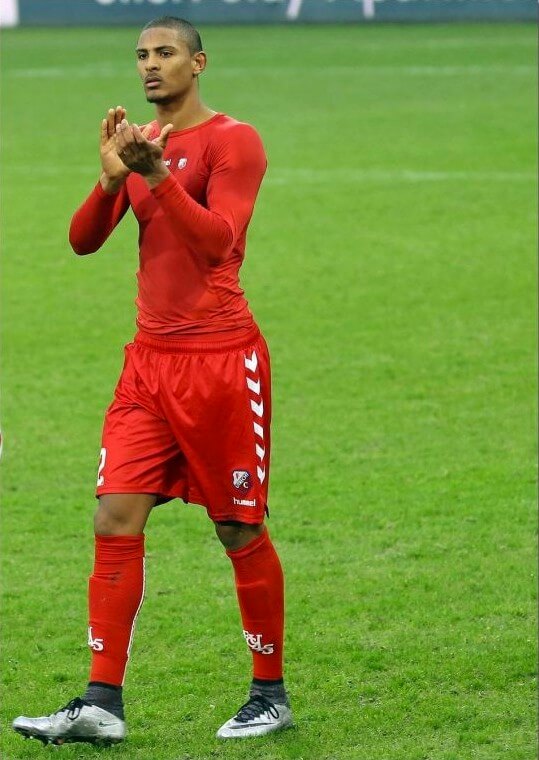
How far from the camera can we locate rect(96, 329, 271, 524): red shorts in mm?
5082

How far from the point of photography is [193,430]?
16.7 ft

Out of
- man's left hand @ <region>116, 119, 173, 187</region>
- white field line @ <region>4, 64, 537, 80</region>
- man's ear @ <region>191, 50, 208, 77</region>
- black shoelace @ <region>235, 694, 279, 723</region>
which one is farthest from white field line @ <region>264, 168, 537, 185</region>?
man's left hand @ <region>116, 119, 173, 187</region>

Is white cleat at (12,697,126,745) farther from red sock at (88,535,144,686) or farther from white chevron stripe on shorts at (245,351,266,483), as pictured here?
white chevron stripe on shorts at (245,351,266,483)

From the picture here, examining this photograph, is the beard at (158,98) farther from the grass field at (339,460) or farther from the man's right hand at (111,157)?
the grass field at (339,460)

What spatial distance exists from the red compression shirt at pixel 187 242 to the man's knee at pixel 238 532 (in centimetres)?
61

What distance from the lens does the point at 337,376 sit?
10.2 m

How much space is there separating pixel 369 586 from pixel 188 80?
94.5 inches

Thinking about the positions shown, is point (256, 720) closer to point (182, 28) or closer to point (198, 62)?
point (198, 62)

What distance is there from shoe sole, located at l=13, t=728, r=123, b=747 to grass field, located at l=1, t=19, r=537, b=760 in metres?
0.04

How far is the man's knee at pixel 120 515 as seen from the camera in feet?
16.5

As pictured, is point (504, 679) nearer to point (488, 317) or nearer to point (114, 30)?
point (488, 317)

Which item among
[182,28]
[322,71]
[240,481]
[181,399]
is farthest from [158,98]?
[322,71]

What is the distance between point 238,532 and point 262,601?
0.25 m

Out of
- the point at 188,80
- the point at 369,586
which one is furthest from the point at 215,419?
the point at 369,586
